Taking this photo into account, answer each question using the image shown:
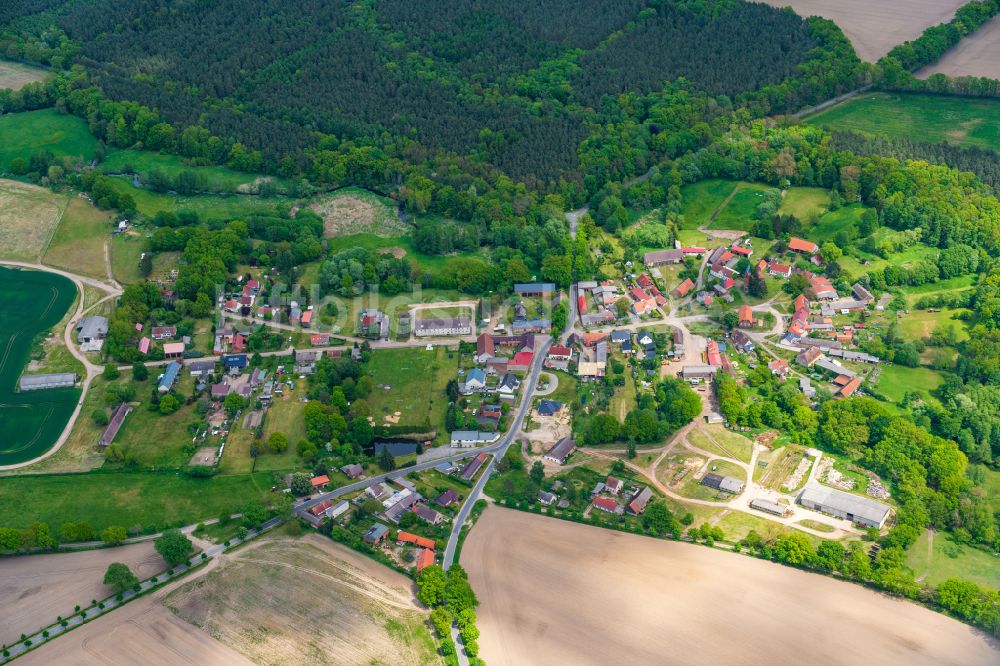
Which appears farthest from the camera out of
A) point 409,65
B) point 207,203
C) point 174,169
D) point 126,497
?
point 409,65

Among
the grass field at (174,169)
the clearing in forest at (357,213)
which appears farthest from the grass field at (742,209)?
the grass field at (174,169)

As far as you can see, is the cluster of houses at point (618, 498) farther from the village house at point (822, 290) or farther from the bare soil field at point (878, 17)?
the bare soil field at point (878, 17)

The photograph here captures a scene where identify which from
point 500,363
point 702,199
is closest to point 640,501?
point 500,363

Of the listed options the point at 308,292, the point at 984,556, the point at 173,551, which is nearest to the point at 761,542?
the point at 984,556

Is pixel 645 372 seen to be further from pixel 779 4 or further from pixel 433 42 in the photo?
pixel 779 4

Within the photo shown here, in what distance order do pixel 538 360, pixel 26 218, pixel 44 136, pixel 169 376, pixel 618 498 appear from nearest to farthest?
pixel 618 498 < pixel 169 376 < pixel 538 360 < pixel 26 218 < pixel 44 136

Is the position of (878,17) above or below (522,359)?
above

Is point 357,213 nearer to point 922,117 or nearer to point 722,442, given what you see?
point 722,442
